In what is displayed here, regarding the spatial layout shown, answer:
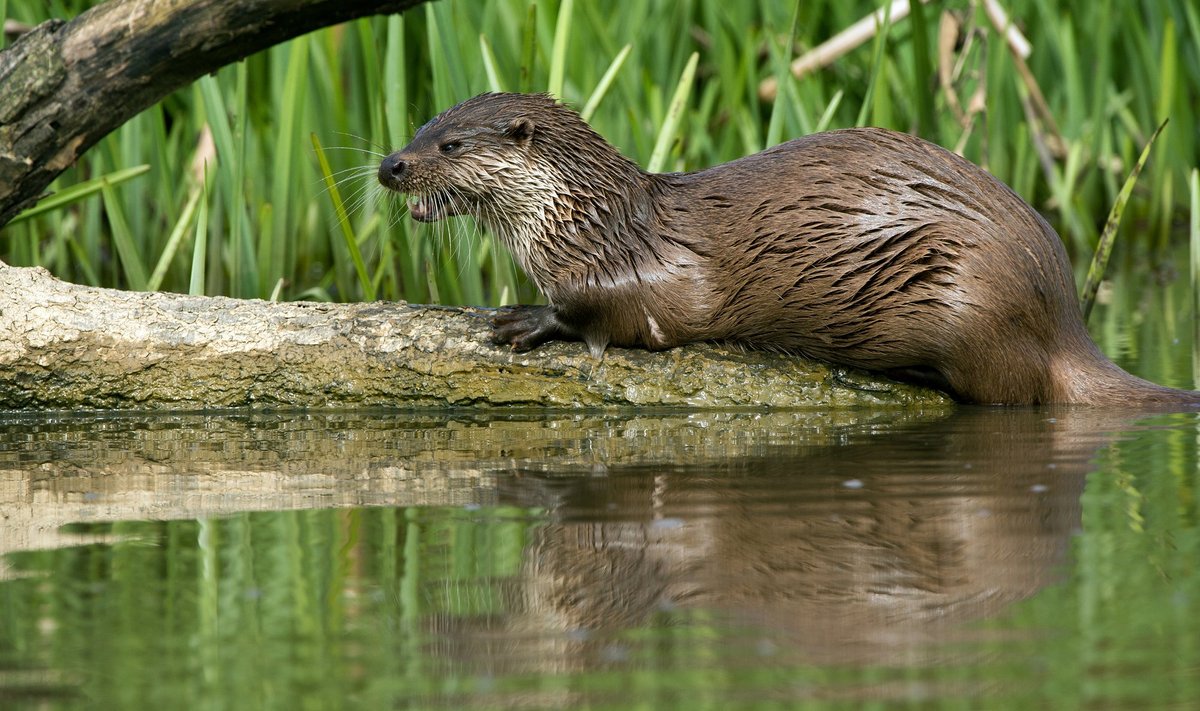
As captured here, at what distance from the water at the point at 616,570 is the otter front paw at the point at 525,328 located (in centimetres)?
50

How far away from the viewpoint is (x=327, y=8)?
3549mm

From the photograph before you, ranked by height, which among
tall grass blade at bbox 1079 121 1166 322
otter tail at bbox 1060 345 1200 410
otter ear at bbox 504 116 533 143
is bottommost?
otter tail at bbox 1060 345 1200 410

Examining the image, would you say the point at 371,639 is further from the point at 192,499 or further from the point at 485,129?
the point at 485,129

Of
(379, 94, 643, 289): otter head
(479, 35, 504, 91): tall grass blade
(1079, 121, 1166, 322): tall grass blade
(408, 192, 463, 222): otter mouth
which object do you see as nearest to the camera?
(379, 94, 643, 289): otter head

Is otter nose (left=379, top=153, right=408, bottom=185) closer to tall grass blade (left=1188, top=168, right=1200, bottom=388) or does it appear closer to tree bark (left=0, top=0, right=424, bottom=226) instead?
tree bark (left=0, top=0, right=424, bottom=226)

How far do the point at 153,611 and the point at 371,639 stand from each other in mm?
381

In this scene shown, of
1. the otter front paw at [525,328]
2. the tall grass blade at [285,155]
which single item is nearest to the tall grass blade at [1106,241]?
the otter front paw at [525,328]

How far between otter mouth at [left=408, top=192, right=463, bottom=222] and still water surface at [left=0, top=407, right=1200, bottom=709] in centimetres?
114

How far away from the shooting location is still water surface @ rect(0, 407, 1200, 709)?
1.82m

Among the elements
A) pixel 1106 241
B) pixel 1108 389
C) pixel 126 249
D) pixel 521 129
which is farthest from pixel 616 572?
pixel 126 249

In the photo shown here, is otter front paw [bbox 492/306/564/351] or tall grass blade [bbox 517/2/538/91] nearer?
otter front paw [bbox 492/306/564/351]

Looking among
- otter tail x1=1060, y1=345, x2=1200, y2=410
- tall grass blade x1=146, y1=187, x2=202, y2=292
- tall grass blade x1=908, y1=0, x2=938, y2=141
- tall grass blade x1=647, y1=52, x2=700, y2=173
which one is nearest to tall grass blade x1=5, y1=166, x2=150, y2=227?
tall grass blade x1=146, y1=187, x2=202, y2=292

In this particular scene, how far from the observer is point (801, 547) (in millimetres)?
2453

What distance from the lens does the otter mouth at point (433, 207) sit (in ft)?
15.2
